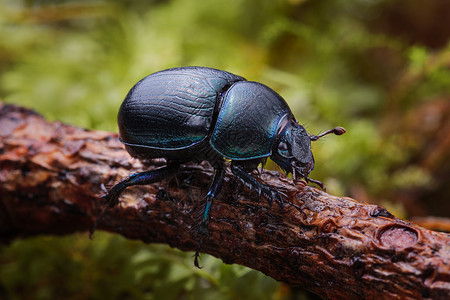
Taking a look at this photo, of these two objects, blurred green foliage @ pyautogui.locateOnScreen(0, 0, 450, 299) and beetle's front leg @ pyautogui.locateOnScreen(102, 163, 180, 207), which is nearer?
beetle's front leg @ pyautogui.locateOnScreen(102, 163, 180, 207)

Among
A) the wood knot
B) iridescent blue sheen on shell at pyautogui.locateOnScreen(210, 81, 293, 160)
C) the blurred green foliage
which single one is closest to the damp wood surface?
the wood knot

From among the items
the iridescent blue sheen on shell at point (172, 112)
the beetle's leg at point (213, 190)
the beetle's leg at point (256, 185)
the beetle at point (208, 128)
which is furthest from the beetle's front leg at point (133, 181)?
the beetle's leg at point (256, 185)

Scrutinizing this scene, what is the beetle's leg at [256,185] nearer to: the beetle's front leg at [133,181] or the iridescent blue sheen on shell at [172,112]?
the iridescent blue sheen on shell at [172,112]

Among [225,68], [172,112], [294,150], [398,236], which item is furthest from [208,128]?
[225,68]

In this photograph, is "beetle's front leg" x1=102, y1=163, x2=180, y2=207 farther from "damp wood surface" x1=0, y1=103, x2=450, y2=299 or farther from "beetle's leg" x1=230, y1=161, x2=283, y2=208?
"beetle's leg" x1=230, y1=161, x2=283, y2=208

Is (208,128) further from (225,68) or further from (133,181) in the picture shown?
(225,68)

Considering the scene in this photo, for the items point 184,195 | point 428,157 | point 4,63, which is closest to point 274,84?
point 428,157

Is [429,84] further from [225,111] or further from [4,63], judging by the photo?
[4,63]

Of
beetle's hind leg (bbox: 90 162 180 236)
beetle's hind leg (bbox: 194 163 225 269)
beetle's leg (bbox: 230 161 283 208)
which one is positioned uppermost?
beetle's leg (bbox: 230 161 283 208)
